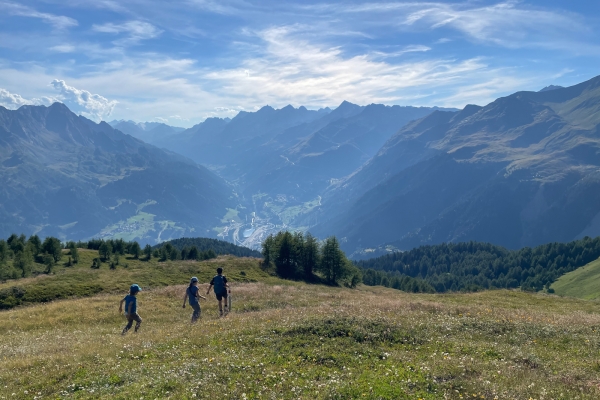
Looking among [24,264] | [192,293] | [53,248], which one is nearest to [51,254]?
[53,248]

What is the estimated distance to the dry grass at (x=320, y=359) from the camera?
1335cm

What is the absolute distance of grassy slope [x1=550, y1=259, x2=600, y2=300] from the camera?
158 m

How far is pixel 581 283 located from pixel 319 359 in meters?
204

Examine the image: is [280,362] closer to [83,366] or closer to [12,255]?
[83,366]

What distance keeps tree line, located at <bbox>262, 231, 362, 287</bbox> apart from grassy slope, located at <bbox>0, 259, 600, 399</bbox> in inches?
2774

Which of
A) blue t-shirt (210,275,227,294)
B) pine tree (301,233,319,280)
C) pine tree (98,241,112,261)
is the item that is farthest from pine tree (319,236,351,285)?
blue t-shirt (210,275,227,294)

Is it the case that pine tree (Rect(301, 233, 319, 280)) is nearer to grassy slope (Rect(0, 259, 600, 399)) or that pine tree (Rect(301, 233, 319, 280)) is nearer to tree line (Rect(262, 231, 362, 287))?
tree line (Rect(262, 231, 362, 287))

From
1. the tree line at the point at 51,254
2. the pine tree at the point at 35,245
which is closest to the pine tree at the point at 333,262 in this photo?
the tree line at the point at 51,254

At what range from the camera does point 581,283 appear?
569ft

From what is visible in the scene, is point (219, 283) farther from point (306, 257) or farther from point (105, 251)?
point (306, 257)

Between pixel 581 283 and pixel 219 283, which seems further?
pixel 581 283

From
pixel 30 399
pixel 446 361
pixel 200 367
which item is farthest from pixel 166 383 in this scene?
pixel 446 361

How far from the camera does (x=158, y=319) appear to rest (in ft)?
104

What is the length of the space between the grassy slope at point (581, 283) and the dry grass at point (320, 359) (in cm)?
16131
